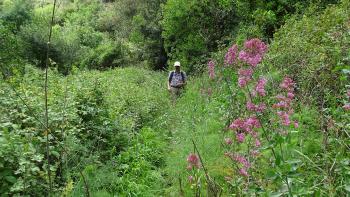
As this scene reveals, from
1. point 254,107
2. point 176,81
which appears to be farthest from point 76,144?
point 176,81

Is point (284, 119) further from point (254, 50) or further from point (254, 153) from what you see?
point (254, 50)

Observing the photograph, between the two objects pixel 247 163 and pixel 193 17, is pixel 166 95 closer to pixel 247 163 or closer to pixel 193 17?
pixel 193 17

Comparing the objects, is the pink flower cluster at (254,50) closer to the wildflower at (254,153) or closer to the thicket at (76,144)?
the wildflower at (254,153)

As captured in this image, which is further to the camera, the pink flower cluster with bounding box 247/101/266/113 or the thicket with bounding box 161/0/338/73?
the thicket with bounding box 161/0/338/73

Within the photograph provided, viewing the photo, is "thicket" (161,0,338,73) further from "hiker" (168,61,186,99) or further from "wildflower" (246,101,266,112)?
"wildflower" (246,101,266,112)

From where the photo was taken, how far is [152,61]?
21.7 m

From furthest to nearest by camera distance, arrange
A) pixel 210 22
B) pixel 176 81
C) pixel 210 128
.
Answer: pixel 210 22 < pixel 176 81 < pixel 210 128

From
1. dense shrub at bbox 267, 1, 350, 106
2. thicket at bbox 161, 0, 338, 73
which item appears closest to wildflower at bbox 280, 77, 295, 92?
dense shrub at bbox 267, 1, 350, 106

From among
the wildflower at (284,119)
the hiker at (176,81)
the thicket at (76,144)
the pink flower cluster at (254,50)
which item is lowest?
the hiker at (176,81)

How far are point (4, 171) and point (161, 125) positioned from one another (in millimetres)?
4369

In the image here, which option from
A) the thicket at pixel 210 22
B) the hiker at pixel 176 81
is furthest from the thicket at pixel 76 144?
the thicket at pixel 210 22

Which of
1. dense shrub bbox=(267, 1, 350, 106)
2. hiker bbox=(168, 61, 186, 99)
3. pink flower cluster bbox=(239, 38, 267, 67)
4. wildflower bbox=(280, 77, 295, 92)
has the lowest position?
hiker bbox=(168, 61, 186, 99)

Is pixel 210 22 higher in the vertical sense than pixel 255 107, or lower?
lower

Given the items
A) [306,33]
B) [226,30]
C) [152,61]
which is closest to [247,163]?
[306,33]
